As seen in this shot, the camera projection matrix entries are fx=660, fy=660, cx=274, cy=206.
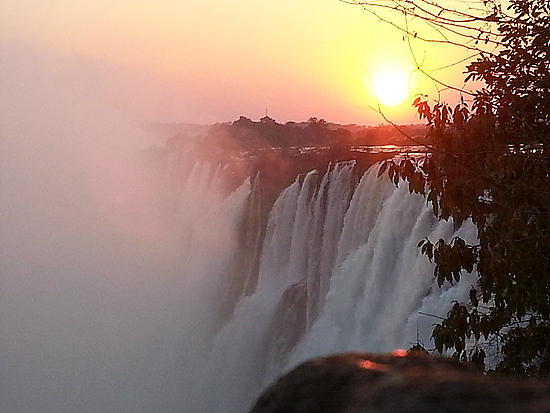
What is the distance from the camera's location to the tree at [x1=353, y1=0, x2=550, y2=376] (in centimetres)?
375

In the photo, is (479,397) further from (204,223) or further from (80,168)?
(80,168)

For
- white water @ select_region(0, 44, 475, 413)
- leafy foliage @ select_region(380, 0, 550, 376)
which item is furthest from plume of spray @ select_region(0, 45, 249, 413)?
leafy foliage @ select_region(380, 0, 550, 376)

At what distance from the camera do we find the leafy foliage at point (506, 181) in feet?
12.3

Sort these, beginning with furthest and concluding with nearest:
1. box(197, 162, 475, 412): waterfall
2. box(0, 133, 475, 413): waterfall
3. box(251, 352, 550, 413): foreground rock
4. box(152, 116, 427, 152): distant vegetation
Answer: box(152, 116, 427, 152): distant vegetation, box(0, 133, 475, 413): waterfall, box(197, 162, 475, 412): waterfall, box(251, 352, 550, 413): foreground rock

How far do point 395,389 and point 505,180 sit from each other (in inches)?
126

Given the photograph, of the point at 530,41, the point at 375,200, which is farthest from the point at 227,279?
the point at 530,41

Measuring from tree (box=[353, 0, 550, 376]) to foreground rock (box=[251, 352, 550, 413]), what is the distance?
A: 9.62 ft

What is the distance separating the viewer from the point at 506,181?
3740 mm

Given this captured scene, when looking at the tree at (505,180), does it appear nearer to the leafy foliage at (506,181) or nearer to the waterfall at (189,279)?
the leafy foliage at (506,181)

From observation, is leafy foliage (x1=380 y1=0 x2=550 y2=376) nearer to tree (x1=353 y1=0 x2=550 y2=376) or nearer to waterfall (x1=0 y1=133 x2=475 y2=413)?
tree (x1=353 y1=0 x2=550 y2=376)

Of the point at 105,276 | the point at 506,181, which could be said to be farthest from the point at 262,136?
the point at 506,181

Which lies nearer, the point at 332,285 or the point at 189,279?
the point at 332,285

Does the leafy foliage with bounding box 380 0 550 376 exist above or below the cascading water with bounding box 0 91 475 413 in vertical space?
above

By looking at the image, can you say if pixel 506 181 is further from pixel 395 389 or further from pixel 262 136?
pixel 262 136
